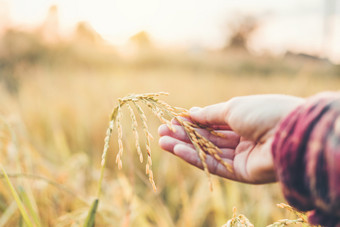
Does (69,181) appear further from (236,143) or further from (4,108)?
(4,108)

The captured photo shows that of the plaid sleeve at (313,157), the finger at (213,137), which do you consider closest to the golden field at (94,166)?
the finger at (213,137)

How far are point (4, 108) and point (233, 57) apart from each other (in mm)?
8318

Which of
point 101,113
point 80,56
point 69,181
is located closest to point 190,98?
point 101,113

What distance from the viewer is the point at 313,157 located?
1.44 ft

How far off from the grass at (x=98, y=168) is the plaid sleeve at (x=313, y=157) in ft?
0.83

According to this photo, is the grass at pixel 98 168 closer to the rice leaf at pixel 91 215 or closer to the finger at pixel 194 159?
the rice leaf at pixel 91 215

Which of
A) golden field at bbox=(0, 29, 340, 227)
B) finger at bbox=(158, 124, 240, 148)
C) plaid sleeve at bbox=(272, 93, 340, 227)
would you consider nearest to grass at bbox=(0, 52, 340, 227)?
golden field at bbox=(0, 29, 340, 227)

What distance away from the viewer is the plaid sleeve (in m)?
0.42

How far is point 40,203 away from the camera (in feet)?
4.04

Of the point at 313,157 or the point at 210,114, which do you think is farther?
the point at 210,114

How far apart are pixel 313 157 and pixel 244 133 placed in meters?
0.20

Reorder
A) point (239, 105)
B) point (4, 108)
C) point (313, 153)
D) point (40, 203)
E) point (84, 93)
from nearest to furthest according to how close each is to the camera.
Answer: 1. point (313, 153)
2. point (239, 105)
3. point (40, 203)
4. point (4, 108)
5. point (84, 93)

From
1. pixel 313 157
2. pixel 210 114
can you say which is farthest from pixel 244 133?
pixel 313 157

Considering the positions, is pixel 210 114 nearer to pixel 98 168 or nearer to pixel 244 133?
pixel 244 133
